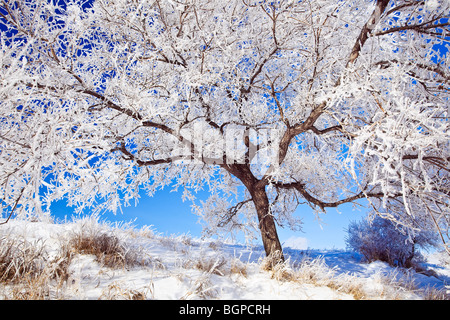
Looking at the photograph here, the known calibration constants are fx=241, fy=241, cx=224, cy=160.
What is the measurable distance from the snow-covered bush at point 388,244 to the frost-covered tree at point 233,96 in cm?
490

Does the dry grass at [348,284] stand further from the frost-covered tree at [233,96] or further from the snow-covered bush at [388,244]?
the snow-covered bush at [388,244]

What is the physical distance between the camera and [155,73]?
19.6ft

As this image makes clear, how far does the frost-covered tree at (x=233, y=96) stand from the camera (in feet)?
10.5

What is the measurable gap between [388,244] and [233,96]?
10068 millimetres

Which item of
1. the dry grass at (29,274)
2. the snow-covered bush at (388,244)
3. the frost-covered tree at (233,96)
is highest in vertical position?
the frost-covered tree at (233,96)

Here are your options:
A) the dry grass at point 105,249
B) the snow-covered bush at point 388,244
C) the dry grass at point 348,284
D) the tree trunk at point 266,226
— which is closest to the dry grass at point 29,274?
the dry grass at point 105,249

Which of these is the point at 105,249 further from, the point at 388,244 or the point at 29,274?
the point at 388,244

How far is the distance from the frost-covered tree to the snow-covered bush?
Result: 16.1 feet

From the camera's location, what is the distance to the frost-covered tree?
3.20 m
